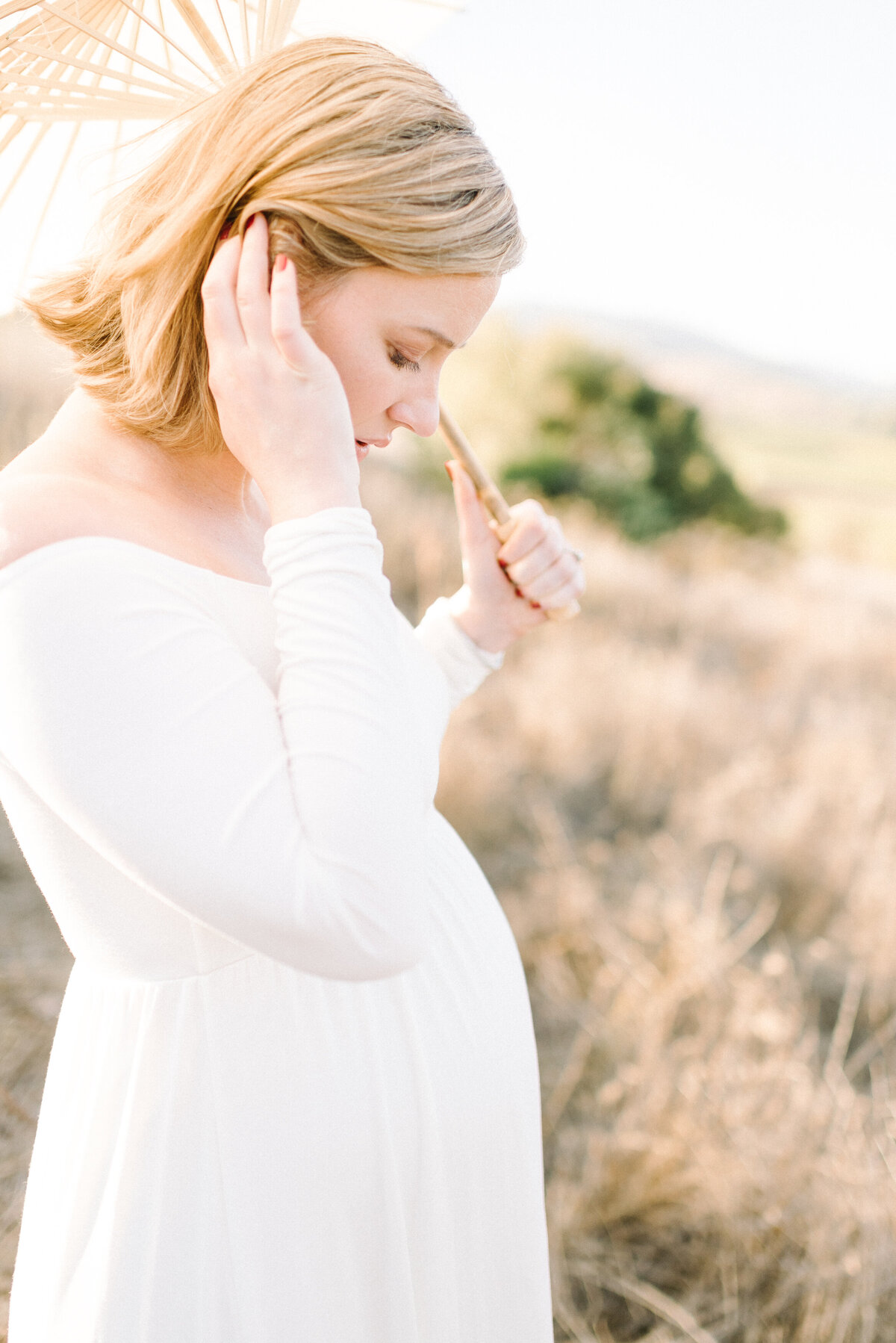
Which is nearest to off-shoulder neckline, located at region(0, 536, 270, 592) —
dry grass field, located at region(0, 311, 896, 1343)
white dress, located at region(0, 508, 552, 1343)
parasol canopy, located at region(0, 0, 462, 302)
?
white dress, located at region(0, 508, 552, 1343)

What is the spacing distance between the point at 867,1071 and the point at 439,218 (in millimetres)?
2859

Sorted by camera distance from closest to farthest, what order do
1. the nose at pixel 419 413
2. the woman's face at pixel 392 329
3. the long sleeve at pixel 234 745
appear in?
the long sleeve at pixel 234 745, the woman's face at pixel 392 329, the nose at pixel 419 413

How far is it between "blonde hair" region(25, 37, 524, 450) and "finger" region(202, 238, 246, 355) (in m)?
0.05

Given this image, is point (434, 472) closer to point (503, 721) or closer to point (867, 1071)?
point (503, 721)

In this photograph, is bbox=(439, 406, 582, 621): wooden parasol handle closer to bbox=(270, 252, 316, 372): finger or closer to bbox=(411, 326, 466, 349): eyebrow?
bbox=(411, 326, 466, 349): eyebrow

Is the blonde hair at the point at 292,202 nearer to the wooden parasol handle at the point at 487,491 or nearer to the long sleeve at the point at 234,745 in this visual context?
the long sleeve at the point at 234,745

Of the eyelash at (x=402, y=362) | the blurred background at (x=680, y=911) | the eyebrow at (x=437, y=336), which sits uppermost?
the eyebrow at (x=437, y=336)

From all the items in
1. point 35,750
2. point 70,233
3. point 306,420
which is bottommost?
point 35,750

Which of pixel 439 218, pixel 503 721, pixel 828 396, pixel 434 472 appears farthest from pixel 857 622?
pixel 828 396

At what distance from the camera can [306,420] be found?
863 mm

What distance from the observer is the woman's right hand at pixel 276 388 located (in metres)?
0.85

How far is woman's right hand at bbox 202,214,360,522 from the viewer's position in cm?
85

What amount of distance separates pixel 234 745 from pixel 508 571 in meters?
0.85

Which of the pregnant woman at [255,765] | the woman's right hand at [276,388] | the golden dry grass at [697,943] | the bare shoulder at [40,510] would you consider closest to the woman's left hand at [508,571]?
the pregnant woman at [255,765]
